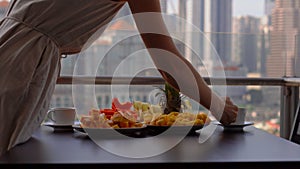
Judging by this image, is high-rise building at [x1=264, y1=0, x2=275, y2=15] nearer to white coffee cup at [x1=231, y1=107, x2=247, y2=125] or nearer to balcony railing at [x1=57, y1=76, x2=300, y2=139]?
balcony railing at [x1=57, y1=76, x2=300, y2=139]

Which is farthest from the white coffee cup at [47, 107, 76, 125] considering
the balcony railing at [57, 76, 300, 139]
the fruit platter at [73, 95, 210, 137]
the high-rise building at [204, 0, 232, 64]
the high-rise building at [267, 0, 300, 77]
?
the high-rise building at [267, 0, 300, 77]

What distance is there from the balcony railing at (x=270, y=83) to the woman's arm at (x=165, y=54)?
0.96 m

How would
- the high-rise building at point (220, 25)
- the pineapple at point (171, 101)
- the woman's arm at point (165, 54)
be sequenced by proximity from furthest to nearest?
1. the high-rise building at point (220, 25)
2. the pineapple at point (171, 101)
3. the woman's arm at point (165, 54)

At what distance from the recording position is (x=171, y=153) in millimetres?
1042

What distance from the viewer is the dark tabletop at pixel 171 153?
3.06 feet

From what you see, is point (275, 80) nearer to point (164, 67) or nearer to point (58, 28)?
point (164, 67)

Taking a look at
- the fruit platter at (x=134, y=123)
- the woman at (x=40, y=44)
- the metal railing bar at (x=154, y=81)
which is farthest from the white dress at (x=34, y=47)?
the metal railing bar at (x=154, y=81)

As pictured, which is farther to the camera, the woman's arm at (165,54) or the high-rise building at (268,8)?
the high-rise building at (268,8)

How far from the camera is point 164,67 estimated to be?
1.26 metres

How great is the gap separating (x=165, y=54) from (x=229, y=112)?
37 centimetres

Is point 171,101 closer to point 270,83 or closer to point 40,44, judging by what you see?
point 40,44

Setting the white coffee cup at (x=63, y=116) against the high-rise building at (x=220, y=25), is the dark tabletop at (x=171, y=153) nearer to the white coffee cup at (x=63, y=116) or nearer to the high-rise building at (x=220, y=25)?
the white coffee cup at (x=63, y=116)

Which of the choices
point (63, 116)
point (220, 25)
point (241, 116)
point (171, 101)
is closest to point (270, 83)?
point (220, 25)

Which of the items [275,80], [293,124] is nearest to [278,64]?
[275,80]
